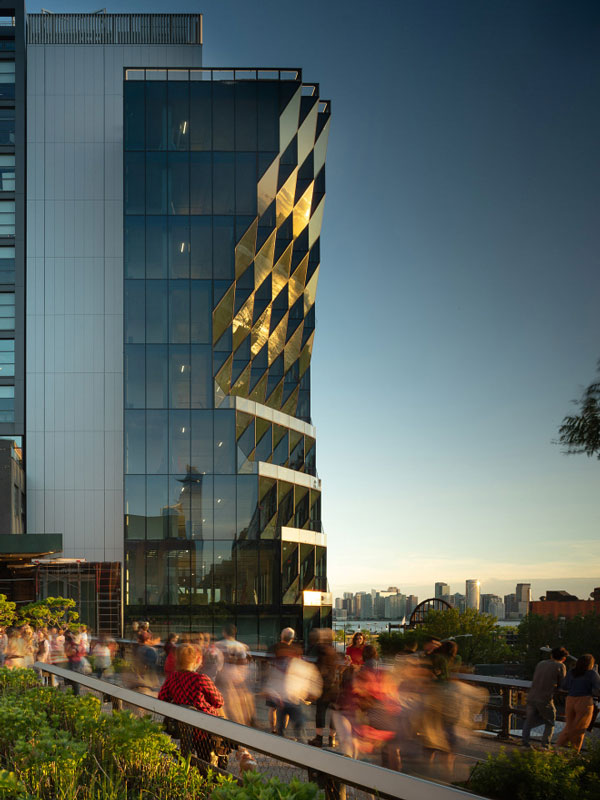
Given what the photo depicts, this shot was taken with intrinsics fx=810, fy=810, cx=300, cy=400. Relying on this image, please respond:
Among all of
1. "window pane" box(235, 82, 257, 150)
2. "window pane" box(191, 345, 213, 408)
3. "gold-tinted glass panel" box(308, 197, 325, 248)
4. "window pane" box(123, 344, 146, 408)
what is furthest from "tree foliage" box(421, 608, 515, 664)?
"window pane" box(235, 82, 257, 150)

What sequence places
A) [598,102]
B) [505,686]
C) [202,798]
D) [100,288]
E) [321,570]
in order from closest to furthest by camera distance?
[202,798], [598,102], [505,686], [100,288], [321,570]

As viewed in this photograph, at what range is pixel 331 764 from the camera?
14.6ft

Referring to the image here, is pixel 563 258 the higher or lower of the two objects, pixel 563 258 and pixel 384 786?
the higher

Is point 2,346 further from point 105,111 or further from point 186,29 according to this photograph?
point 186,29

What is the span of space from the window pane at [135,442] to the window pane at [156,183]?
385 inches

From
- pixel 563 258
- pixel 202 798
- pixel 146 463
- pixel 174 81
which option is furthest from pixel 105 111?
pixel 202 798

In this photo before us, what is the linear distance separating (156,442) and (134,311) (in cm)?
628

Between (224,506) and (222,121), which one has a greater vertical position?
(222,121)

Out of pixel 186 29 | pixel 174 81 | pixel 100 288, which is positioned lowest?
pixel 100 288

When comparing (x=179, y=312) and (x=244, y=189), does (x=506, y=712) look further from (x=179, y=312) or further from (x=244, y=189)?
(x=244, y=189)

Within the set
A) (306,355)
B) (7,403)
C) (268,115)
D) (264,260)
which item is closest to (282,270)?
(264,260)

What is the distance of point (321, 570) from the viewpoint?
44719 mm

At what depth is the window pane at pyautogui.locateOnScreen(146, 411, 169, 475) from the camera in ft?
121

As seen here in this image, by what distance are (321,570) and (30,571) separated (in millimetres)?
15517
